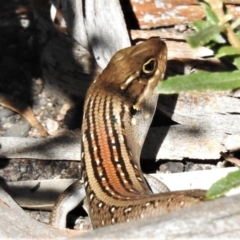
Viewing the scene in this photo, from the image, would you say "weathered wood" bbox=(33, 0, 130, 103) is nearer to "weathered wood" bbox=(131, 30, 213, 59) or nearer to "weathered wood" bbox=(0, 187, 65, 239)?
"weathered wood" bbox=(131, 30, 213, 59)

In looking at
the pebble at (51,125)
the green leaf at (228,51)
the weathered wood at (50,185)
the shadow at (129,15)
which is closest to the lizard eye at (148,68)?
the shadow at (129,15)

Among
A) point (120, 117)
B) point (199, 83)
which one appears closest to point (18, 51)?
point (120, 117)

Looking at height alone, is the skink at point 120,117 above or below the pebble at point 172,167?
above

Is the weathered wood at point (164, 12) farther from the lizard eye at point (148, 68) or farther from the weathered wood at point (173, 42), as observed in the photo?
the lizard eye at point (148, 68)

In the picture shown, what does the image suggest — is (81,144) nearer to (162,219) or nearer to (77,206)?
(77,206)

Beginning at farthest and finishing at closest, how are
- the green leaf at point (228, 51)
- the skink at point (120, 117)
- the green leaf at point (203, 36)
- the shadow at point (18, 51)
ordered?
1. the shadow at point (18, 51)
2. the skink at point (120, 117)
3. the green leaf at point (228, 51)
4. the green leaf at point (203, 36)

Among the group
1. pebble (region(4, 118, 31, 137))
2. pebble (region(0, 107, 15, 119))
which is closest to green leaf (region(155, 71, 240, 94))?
pebble (region(4, 118, 31, 137))

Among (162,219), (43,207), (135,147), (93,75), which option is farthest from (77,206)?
(162,219)
